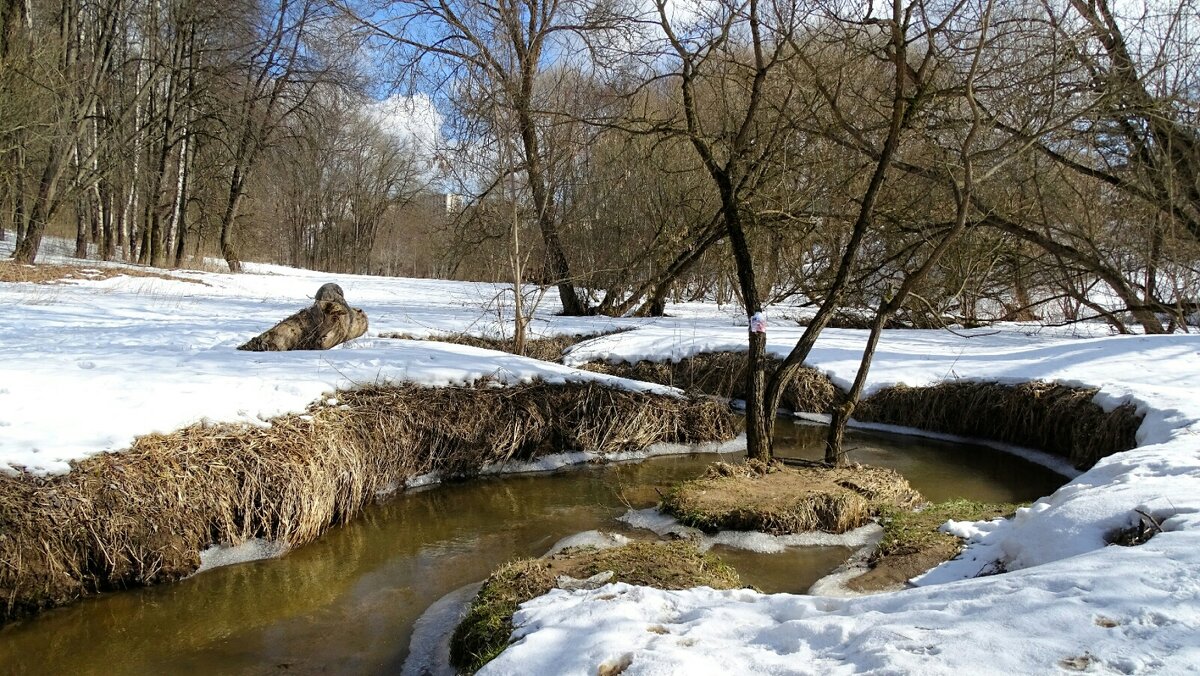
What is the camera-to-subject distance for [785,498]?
5809 millimetres

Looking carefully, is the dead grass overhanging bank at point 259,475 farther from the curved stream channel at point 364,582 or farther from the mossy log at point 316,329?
the mossy log at point 316,329

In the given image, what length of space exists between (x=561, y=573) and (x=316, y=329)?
5208 mm

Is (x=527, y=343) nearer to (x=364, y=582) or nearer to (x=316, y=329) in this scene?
(x=316, y=329)

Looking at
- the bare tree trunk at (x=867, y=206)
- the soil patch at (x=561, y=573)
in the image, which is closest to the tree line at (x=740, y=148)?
the bare tree trunk at (x=867, y=206)

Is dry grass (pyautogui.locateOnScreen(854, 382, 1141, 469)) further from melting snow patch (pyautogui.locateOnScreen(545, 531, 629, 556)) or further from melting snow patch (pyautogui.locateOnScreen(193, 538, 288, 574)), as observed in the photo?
melting snow patch (pyautogui.locateOnScreen(193, 538, 288, 574))

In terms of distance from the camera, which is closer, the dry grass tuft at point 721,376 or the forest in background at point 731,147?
the forest in background at point 731,147

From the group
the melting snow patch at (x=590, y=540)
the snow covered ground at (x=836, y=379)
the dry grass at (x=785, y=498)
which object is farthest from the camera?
the dry grass at (x=785, y=498)

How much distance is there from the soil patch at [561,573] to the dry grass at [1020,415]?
4.84 m

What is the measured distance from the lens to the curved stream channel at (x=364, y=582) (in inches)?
155

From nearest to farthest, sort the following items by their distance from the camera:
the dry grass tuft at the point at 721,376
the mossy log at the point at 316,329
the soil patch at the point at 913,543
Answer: the soil patch at the point at 913,543, the mossy log at the point at 316,329, the dry grass tuft at the point at 721,376

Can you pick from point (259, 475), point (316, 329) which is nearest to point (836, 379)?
point (316, 329)

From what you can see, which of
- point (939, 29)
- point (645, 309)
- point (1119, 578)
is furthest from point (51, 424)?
point (645, 309)

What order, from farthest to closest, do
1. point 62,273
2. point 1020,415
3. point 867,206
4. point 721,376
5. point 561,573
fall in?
point 62,273, point 721,376, point 1020,415, point 867,206, point 561,573

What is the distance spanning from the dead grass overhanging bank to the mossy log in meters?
1.58
